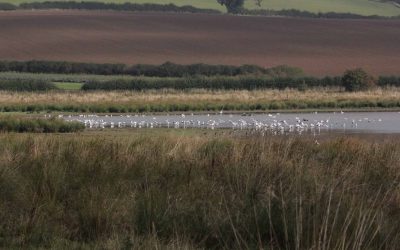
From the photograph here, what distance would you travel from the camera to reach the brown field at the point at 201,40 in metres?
87.1

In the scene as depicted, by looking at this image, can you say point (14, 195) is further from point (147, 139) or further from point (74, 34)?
point (74, 34)

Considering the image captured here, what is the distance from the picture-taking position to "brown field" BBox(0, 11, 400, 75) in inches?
3430

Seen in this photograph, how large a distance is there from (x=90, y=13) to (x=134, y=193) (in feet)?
312

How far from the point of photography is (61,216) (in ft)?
37.5

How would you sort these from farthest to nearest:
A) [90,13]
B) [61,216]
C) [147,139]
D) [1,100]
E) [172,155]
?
[90,13]
[1,100]
[147,139]
[172,155]
[61,216]

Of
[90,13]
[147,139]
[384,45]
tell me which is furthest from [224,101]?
[90,13]

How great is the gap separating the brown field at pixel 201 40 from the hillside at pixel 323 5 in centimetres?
1937

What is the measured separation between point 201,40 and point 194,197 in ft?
276

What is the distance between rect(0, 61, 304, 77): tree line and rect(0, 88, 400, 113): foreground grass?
61.8ft

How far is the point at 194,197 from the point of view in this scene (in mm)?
11930

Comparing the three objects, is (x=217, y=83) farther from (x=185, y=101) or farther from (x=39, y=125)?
(x=39, y=125)

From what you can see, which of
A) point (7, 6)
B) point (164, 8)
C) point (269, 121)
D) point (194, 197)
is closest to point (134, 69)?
point (7, 6)

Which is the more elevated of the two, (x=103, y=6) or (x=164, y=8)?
(x=103, y=6)

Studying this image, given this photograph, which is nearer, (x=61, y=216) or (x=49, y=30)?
(x=61, y=216)
